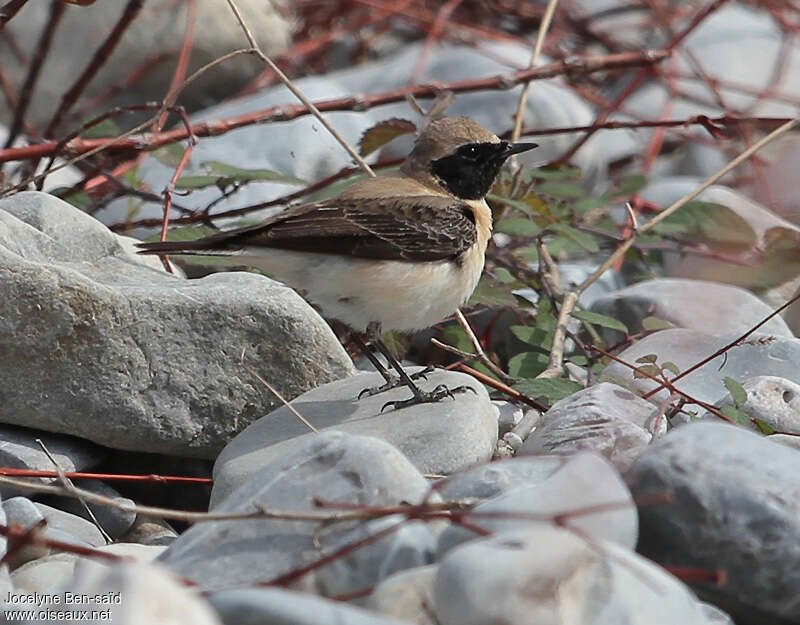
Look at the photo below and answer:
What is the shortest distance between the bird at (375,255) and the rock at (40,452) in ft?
2.15

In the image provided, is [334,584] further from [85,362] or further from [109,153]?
[109,153]

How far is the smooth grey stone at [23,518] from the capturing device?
3.13 m

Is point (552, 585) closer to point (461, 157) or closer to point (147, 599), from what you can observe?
point (147, 599)

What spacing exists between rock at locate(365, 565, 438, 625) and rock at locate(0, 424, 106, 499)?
4.77ft

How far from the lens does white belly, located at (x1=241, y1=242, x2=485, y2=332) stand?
4.11 meters

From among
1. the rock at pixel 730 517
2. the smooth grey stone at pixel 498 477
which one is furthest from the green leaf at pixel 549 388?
the rock at pixel 730 517

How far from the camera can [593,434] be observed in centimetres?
351

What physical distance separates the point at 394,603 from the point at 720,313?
2.82m

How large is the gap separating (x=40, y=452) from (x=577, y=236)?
2.33 m

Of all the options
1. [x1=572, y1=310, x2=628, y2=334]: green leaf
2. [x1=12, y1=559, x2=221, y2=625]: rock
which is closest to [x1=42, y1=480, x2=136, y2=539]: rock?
[x1=12, y1=559, x2=221, y2=625]: rock

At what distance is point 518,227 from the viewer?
5020 mm

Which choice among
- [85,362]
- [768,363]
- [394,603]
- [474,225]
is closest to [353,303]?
[474,225]

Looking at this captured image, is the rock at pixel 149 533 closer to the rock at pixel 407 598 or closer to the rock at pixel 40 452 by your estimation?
the rock at pixel 40 452

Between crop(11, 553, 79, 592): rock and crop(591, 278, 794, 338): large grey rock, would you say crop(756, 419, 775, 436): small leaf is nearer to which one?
crop(591, 278, 794, 338): large grey rock
